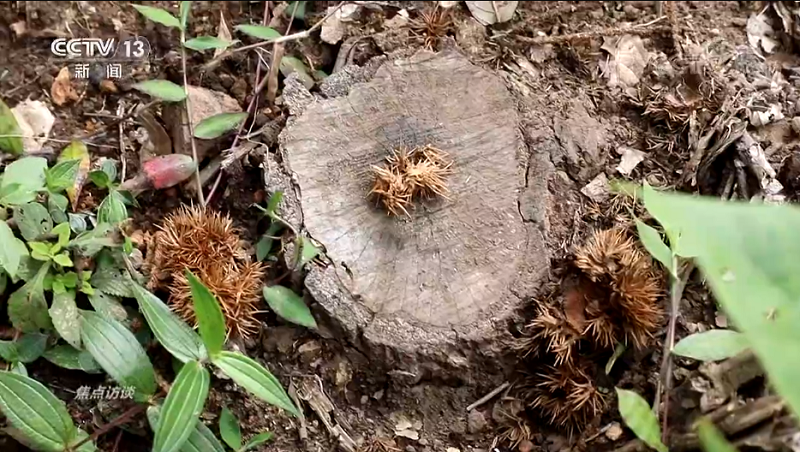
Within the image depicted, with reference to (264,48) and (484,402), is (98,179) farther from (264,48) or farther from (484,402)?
(484,402)

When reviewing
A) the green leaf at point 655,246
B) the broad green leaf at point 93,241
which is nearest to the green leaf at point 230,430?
the broad green leaf at point 93,241

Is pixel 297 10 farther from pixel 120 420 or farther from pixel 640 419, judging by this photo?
pixel 640 419

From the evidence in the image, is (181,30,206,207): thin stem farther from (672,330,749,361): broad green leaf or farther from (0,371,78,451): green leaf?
(672,330,749,361): broad green leaf

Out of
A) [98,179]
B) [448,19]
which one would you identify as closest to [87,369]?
[98,179]

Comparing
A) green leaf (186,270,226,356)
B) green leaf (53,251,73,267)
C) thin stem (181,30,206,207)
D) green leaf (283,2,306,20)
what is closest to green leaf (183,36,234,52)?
thin stem (181,30,206,207)

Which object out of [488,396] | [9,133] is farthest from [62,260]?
[488,396]
